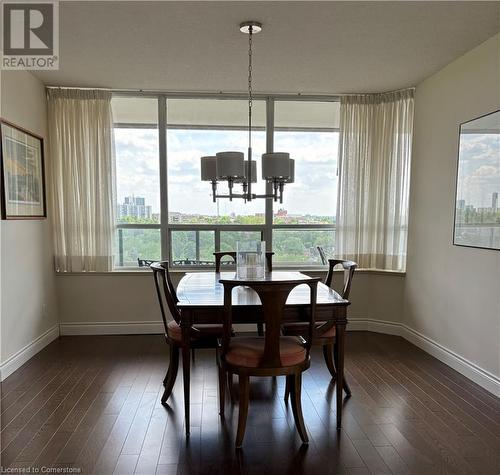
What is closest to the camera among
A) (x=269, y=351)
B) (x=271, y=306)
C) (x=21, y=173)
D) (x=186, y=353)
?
(x=271, y=306)

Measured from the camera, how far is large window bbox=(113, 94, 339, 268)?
13.3 ft

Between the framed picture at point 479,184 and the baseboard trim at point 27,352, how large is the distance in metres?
3.91

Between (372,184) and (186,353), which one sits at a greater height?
(372,184)

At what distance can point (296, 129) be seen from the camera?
4.21 m

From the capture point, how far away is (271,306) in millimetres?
1958

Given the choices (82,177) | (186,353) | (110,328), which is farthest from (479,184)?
(110,328)

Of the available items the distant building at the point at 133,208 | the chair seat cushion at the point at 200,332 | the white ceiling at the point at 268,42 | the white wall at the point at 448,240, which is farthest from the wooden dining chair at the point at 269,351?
the distant building at the point at 133,208

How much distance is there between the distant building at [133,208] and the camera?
408cm

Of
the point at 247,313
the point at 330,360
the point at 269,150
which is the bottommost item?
the point at 330,360

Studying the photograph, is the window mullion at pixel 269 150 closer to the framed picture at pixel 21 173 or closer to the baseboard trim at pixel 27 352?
the framed picture at pixel 21 173

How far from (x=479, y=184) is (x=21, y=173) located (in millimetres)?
3876

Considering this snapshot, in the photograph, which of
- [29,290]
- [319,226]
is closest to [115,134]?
[29,290]

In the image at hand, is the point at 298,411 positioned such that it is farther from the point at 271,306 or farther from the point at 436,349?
the point at 436,349

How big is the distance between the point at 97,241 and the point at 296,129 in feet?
8.39
